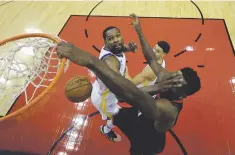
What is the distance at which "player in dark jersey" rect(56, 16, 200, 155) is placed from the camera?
189cm

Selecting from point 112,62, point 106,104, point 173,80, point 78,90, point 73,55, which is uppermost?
point 73,55

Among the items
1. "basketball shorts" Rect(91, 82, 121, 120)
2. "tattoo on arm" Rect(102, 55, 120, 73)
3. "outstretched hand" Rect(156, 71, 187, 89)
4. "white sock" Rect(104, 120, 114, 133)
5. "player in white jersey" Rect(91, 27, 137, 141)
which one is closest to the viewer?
"outstretched hand" Rect(156, 71, 187, 89)

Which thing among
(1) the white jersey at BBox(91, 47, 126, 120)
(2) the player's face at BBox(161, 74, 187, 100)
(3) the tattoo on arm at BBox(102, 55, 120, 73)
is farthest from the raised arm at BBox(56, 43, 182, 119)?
(1) the white jersey at BBox(91, 47, 126, 120)

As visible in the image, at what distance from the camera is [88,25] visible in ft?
19.3

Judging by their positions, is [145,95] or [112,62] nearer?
[145,95]

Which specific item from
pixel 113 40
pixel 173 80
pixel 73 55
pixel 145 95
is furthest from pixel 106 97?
pixel 73 55

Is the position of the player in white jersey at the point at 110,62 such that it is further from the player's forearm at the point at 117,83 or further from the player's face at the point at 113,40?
the player's forearm at the point at 117,83

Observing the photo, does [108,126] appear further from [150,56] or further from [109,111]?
[150,56]

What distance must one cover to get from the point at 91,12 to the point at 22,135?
3361 mm

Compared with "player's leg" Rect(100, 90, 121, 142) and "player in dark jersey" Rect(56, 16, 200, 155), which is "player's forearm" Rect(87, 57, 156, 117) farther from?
"player's leg" Rect(100, 90, 121, 142)

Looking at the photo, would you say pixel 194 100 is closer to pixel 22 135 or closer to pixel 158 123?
pixel 158 123

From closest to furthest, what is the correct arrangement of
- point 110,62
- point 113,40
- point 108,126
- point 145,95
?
point 145,95, point 110,62, point 113,40, point 108,126

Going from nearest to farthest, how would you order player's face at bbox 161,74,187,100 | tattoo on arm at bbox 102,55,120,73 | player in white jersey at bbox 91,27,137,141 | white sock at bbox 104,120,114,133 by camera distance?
player's face at bbox 161,74,187,100 < tattoo on arm at bbox 102,55,120,73 < player in white jersey at bbox 91,27,137,141 < white sock at bbox 104,120,114,133

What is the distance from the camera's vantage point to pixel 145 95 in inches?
79.8
